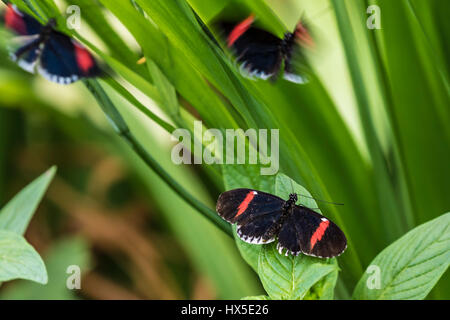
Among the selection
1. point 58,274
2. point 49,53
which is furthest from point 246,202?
point 58,274

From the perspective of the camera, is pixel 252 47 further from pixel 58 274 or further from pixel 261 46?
pixel 58 274

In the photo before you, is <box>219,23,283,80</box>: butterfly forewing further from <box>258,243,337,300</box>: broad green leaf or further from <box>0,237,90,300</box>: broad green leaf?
<box>0,237,90,300</box>: broad green leaf

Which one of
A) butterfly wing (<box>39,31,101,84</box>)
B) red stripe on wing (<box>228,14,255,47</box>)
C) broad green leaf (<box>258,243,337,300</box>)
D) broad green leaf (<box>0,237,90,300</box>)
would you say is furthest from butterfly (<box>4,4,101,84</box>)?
broad green leaf (<box>0,237,90,300</box>)

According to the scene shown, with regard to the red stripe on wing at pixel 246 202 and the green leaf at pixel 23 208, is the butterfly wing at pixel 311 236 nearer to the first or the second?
the red stripe on wing at pixel 246 202

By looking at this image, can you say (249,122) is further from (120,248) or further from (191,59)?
(120,248)

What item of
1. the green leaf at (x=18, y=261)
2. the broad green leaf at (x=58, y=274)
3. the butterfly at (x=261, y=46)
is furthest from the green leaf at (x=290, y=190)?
the broad green leaf at (x=58, y=274)
